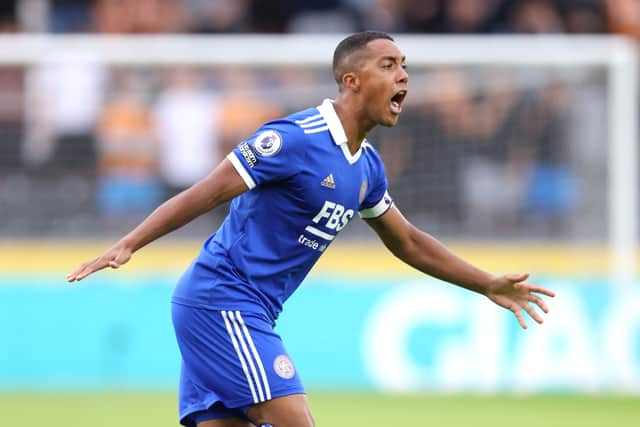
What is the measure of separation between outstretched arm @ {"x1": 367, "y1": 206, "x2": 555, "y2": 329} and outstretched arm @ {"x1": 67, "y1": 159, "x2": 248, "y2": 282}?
1.01 m

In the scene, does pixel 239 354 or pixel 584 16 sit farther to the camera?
pixel 584 16

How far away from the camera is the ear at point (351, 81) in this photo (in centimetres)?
658

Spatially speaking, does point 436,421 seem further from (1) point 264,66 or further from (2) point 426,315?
(1) point 264,66

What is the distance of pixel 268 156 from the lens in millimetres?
6305

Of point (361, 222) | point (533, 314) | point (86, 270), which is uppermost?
point (361, 222)

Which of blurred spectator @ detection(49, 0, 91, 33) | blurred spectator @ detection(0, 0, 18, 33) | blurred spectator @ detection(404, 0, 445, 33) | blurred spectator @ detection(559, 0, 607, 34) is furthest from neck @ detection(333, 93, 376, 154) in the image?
blurred spectator @ detection(0, 0, 18, 33)

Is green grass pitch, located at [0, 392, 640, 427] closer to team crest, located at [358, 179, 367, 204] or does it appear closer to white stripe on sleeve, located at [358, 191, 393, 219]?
white stripe on sleeve, located at [358, 191, 393, 219]

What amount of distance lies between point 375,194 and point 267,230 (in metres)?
0.64

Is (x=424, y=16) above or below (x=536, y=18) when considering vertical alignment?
below

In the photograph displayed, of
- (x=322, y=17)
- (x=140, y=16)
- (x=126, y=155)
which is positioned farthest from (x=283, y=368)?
(x=322, y=17)

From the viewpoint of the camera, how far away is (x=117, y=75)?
1427cm

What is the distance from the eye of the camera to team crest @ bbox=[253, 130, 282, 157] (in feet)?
20.7

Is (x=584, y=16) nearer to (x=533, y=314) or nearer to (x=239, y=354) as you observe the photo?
(x=533, y=314)

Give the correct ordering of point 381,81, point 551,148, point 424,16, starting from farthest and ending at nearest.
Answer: point 424,16 < point 551,148 < point 381,81
